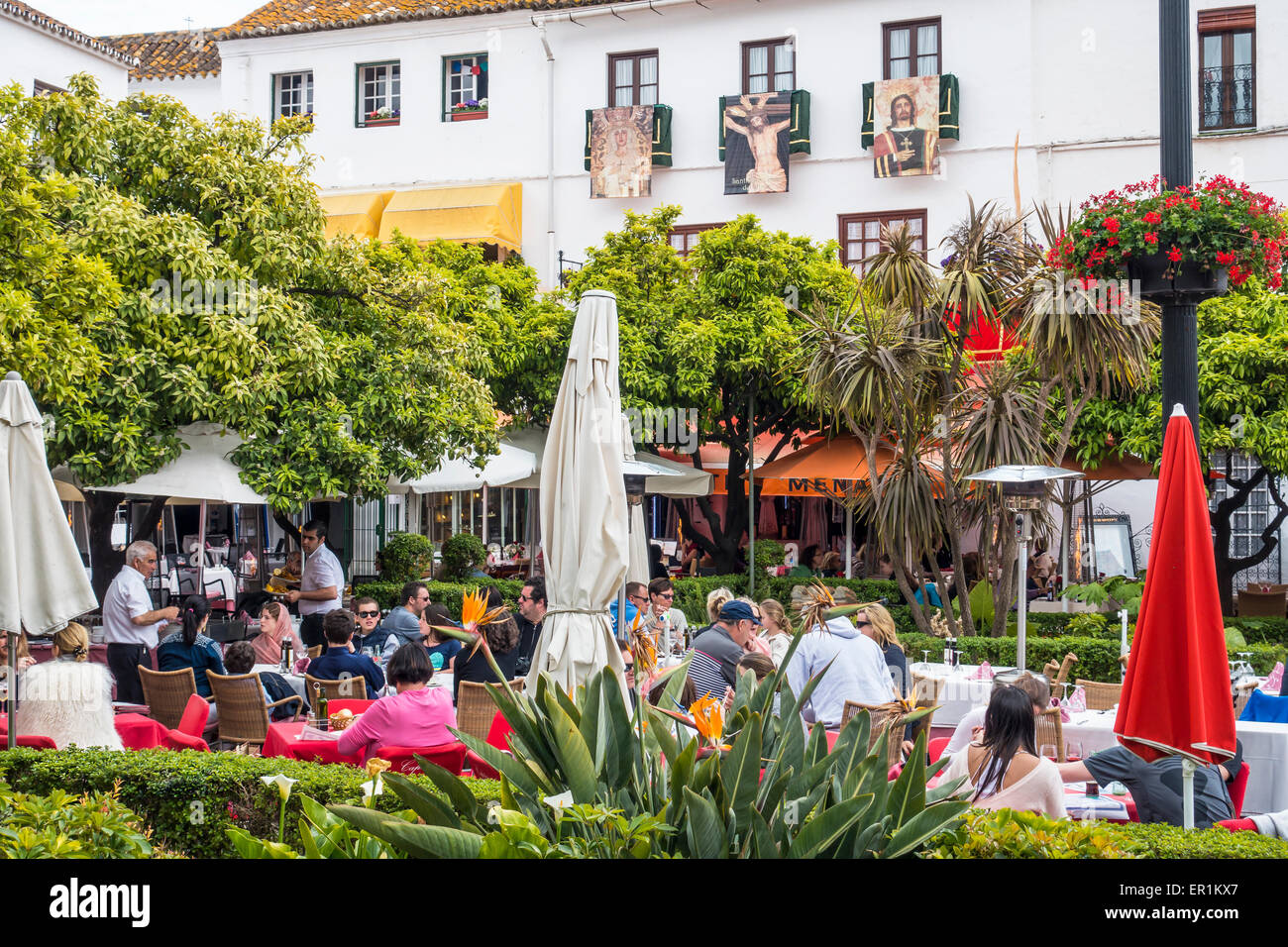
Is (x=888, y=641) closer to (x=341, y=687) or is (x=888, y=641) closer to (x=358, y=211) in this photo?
(x=341, y=687)

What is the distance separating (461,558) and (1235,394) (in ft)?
32.7

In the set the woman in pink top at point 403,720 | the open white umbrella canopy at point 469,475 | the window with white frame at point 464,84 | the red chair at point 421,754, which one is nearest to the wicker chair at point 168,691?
the woman in pink top at point 403,720

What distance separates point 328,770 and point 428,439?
718 centimetres

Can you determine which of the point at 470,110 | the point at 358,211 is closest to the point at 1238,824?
the point at 358,211

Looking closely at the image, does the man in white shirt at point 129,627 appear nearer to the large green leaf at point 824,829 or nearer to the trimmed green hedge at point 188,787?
the trimmed green hedge at point 188,787

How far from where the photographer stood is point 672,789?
12.3ft

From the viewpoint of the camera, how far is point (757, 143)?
22.6 metres

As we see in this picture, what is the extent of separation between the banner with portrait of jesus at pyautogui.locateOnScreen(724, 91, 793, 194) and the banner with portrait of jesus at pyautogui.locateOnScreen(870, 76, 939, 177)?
1.66m

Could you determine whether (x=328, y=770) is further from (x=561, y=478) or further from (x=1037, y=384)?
(x=1037, y=384)

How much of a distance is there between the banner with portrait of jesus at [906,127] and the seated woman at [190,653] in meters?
16.1

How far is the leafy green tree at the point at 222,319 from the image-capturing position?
34.8 ft

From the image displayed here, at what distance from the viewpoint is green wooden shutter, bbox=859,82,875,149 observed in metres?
22.0

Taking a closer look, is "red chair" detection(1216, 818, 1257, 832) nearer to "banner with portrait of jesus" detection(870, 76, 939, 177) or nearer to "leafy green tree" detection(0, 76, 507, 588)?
"leafy green tree" detection(0, 76, 507, 588)
